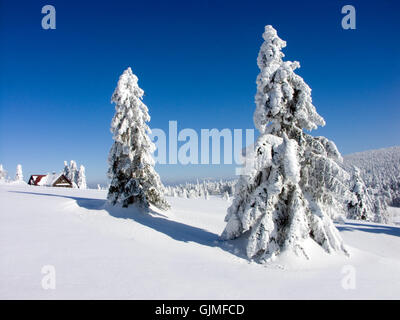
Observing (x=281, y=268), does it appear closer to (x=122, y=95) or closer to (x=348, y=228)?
(x=122, y=95)

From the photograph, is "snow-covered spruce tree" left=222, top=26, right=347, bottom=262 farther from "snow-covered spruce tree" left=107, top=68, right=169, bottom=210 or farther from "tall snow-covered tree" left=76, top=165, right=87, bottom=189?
"tall snow-covered tree" left=76, top=165, right=87, bottom=189

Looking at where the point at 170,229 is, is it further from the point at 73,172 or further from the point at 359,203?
the point at 73,172

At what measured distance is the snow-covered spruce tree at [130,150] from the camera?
1847 cm

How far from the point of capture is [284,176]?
473 inches

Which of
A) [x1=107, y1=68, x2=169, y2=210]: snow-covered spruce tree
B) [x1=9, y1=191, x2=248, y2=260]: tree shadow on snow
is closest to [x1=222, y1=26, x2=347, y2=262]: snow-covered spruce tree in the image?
[x1=9, y1=191, x2=248, y2=260]: tree shadow on snow

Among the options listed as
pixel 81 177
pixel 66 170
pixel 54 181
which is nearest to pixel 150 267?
pixel 54 181

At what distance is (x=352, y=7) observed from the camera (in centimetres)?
1254

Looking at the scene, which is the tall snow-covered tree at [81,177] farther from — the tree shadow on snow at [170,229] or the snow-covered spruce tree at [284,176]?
the snow-covered spruce tree at [284,176]

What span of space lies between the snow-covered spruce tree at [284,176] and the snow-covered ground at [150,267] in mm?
1055

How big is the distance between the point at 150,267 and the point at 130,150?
441 inches

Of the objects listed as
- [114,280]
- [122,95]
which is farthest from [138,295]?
[122,95]

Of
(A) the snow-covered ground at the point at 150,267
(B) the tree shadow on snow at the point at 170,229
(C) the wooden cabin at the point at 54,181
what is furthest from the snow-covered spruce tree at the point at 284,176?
(C) the wooden cabin at the point at 54,181

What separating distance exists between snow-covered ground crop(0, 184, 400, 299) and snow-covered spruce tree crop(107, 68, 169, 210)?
3.74 metres
